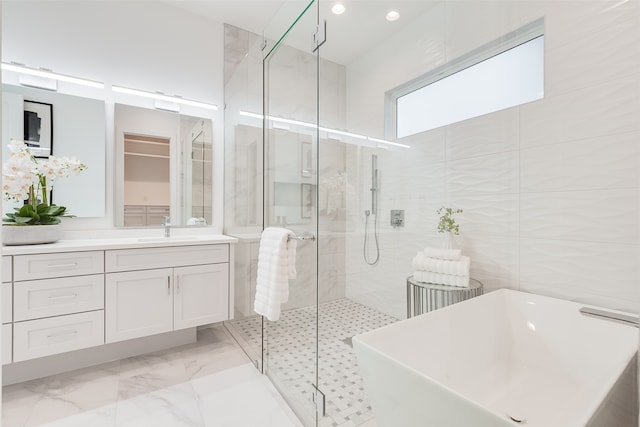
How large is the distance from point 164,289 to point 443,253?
1.88 meters

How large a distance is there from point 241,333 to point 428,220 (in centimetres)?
176

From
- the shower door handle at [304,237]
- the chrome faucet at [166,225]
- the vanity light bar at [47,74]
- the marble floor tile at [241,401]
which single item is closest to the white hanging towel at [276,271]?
the shower door handle at [304,237]

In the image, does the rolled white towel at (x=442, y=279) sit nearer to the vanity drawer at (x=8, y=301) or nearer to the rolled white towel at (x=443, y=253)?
the rolled white towel at (x=443, y=253)

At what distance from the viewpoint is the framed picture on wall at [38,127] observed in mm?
2252

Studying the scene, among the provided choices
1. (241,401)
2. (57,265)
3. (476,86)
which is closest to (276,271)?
(241,401)

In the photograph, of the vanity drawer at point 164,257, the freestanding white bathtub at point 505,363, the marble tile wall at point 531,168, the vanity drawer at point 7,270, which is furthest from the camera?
the vanity drawer at point 164,257

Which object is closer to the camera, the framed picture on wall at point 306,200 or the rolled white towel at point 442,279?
the rolled white towel at point 442,279

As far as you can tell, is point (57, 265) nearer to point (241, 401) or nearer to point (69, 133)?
point (69, 133)

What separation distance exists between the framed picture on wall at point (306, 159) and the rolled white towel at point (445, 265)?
2.70 feet

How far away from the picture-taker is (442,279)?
1803 mm

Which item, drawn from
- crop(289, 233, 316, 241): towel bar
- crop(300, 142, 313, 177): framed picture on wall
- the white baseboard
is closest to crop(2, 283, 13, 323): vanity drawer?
the white baseboard

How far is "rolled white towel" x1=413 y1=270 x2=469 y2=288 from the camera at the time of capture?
1.78m

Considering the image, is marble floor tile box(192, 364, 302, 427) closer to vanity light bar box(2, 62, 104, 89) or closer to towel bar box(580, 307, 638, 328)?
towel bar box(580, 307, 638, 328)

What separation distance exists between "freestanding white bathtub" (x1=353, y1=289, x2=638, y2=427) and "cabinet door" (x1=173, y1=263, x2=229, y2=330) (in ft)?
5.34
